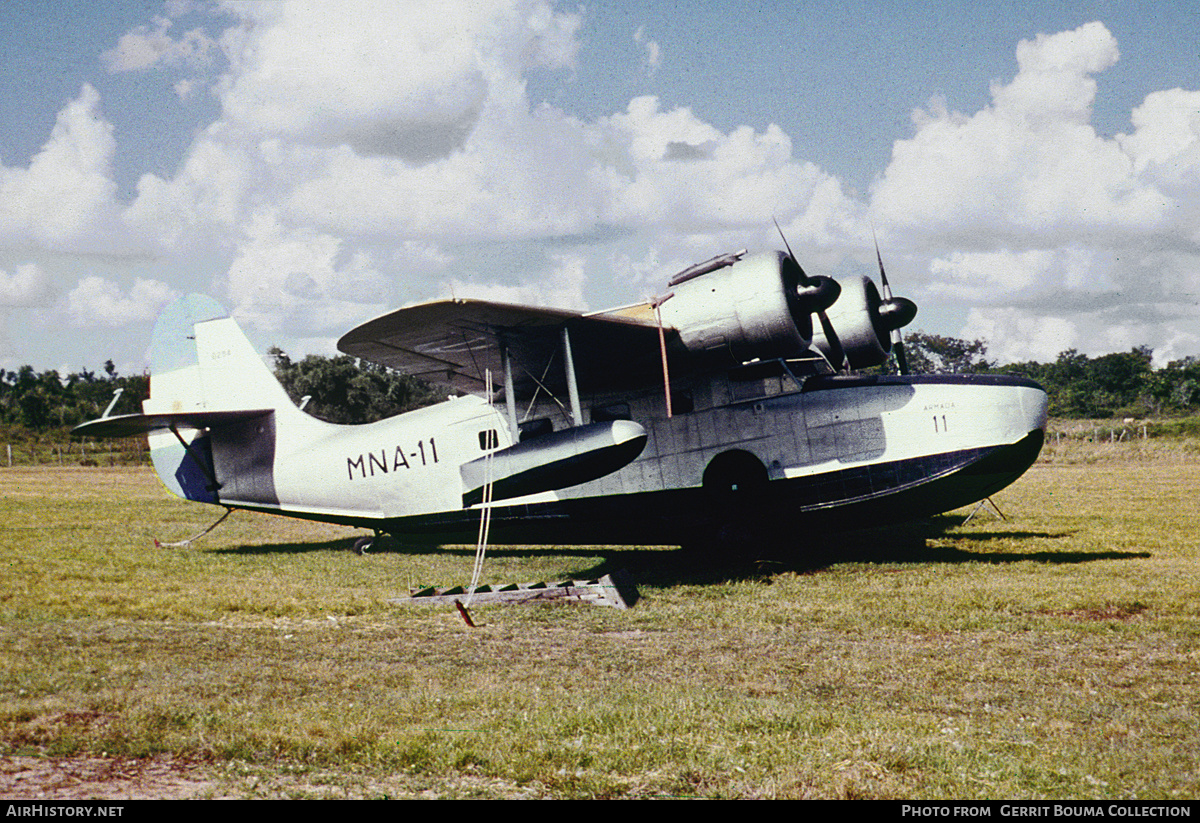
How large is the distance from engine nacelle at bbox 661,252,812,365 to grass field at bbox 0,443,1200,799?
2.97 m

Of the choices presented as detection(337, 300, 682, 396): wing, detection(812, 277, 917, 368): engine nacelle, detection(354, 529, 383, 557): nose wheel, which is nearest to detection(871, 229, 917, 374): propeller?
detection(812, 277, 917, 368): engine nacelle

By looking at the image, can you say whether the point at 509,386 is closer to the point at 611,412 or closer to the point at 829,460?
the point at 611,412

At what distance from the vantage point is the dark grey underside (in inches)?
440

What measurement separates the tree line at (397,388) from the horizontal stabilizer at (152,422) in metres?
32.9

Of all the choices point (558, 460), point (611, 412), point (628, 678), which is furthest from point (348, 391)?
point (628, 678)

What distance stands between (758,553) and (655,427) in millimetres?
2273

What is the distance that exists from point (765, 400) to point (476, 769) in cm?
814

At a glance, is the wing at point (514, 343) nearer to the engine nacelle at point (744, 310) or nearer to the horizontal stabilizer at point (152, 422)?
the engine nacelle at point (744, 310)

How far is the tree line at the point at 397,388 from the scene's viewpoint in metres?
48.5

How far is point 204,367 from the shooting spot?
599 inches

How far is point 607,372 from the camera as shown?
39.2ft

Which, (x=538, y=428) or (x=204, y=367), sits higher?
(x=204, y=367)

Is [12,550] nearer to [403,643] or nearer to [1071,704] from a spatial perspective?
[403,643]

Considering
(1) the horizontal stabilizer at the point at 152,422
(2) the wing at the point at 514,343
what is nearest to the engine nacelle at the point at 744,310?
(2) the wing at the point at 514,343
